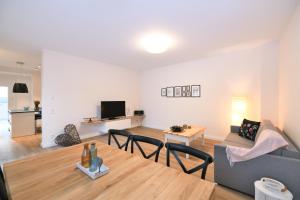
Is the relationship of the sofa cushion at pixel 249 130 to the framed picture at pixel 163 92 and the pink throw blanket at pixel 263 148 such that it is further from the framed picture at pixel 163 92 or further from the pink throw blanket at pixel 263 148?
the framed picture at pixel 163 92

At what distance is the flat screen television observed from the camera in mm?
4840

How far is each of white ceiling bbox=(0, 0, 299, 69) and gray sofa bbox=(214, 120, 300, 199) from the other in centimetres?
201

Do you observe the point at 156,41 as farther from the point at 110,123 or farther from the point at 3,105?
the point at 3,105

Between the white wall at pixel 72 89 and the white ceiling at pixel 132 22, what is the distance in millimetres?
610

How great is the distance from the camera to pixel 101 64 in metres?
5.01

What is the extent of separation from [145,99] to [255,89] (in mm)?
3974

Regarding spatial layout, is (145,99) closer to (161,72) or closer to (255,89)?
(161,72)

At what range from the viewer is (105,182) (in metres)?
1.05

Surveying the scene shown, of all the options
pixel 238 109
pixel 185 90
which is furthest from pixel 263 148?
pixel 185 90

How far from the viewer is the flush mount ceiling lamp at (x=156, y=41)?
2900mm

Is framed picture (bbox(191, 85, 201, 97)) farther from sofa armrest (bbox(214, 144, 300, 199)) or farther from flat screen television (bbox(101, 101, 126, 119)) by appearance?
sofa armrest (bbox(214, 144, 300, 199))

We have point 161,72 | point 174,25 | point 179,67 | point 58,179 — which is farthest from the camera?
point 161,72

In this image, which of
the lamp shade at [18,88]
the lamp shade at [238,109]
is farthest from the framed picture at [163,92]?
the lamp shade at [18,88]

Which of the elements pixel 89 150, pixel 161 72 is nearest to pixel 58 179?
pixel 89 150
